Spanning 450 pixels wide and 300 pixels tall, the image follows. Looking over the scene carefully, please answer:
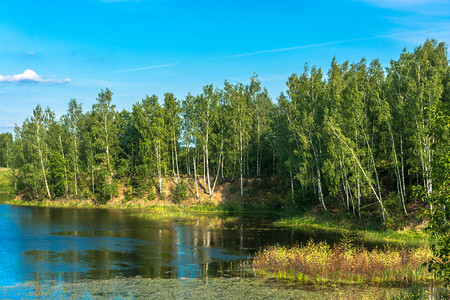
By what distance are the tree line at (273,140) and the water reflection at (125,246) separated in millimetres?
10118

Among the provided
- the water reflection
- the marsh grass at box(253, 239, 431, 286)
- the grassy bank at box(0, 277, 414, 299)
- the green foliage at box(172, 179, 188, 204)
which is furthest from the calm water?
the green foliage at box(172, 179, 188, 204)

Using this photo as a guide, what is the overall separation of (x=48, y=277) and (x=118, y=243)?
12624 millimetres

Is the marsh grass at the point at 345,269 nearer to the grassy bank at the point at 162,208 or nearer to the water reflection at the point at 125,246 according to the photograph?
the water reflection at the point at 125,246

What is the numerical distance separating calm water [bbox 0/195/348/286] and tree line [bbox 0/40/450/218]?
1005cm

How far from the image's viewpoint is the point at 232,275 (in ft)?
78.6

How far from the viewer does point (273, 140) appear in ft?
237

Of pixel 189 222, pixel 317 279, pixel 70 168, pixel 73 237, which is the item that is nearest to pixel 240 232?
pixel 189 222

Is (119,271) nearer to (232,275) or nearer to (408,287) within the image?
(232,275)

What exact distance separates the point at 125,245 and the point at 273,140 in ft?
141

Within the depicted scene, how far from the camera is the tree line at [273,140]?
137 feet

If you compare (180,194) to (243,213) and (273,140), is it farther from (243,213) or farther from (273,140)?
(273,140)

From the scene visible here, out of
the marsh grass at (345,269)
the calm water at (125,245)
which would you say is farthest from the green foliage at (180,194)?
the marsh grass at (345,269)

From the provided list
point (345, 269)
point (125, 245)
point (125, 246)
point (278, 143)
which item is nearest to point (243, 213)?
point (278, 143)

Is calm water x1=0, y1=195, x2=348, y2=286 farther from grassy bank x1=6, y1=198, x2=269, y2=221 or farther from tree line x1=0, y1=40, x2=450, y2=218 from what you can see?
tree line x1=0, y1=40, x2=450, y2=218
